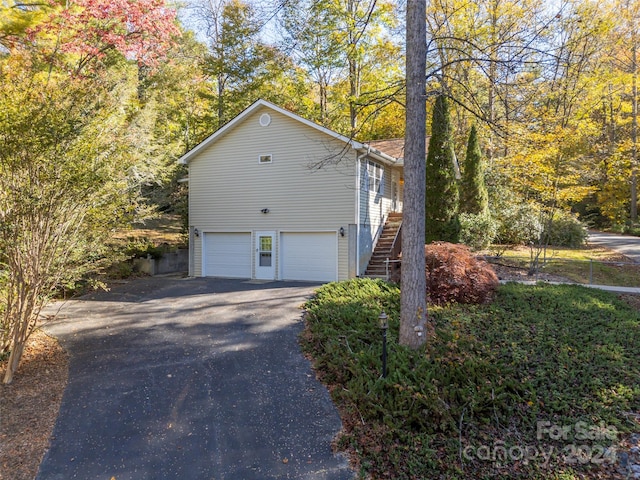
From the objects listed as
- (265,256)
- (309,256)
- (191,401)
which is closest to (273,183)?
(265,256)

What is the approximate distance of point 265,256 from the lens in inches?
514

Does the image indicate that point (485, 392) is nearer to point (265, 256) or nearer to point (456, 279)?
point (456, 279)

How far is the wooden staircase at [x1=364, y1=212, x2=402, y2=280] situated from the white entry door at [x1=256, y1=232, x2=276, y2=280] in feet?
10.6

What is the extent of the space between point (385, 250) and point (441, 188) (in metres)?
2.96

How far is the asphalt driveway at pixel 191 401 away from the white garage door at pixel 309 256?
3.77 meters

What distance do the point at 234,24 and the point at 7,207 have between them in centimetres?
1707

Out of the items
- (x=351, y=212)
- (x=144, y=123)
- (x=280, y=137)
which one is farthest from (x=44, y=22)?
(x=351, y=212)

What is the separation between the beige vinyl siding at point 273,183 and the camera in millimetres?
11883

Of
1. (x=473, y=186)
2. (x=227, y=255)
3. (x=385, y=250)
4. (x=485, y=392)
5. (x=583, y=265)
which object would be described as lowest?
(x=485, y=392)

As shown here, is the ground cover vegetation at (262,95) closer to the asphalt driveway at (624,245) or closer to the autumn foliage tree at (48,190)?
the autumn foliage tree at (48,190)

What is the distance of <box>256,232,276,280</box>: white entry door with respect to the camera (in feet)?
42.1

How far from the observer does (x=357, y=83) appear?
19.5m

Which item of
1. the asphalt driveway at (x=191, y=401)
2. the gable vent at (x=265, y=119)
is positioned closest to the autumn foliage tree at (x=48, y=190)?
the asphalt driveway at (x=191, y=401)

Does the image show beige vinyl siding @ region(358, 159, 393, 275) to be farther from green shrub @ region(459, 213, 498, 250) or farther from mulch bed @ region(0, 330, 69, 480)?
mulch bed @ region(0, 330, 69, 480)
